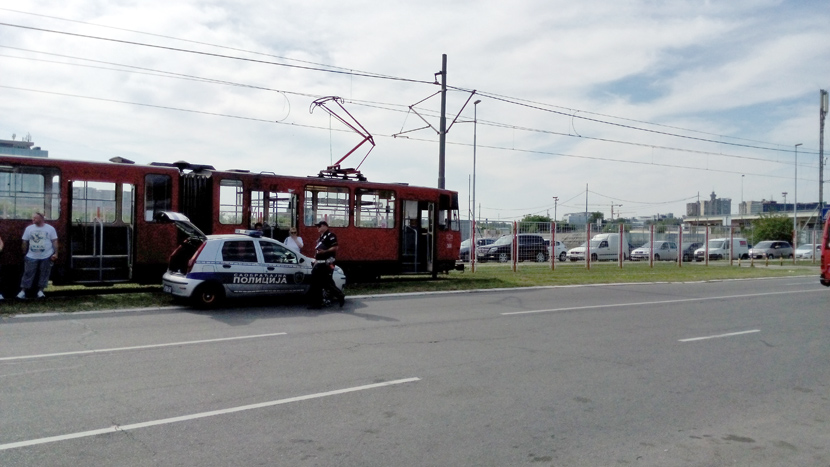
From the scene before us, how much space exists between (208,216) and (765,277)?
23417 mm

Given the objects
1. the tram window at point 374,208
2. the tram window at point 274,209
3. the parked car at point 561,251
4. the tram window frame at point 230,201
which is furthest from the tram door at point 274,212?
the parked car at point 561,251

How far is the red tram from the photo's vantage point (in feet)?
48.1

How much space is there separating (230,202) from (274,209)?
1.22m

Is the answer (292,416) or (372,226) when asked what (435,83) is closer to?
(372,226)

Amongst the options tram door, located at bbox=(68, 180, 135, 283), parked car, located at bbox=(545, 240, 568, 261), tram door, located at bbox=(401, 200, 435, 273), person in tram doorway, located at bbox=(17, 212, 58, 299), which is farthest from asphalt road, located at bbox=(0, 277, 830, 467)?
parked car, located at bbox=(545, 240, 568, 261)

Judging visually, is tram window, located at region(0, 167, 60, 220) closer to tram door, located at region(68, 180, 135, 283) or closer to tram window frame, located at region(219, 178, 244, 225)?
tram door, located at region(68, 180, 135, 283)

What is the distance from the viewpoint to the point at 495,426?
228 inches

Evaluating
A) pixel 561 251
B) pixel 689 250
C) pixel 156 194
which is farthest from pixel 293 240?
pixel 689 250

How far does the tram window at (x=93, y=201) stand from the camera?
15.0 meters

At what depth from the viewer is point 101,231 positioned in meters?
15.2

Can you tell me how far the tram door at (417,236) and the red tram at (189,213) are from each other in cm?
3

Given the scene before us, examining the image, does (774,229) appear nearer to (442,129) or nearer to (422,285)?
(442,129)

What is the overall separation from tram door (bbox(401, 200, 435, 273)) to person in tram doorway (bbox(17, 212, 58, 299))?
9910 millimetres

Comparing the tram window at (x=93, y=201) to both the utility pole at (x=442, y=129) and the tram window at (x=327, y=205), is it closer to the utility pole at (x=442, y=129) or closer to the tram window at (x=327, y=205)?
the tram window at (x=327, y=205)
